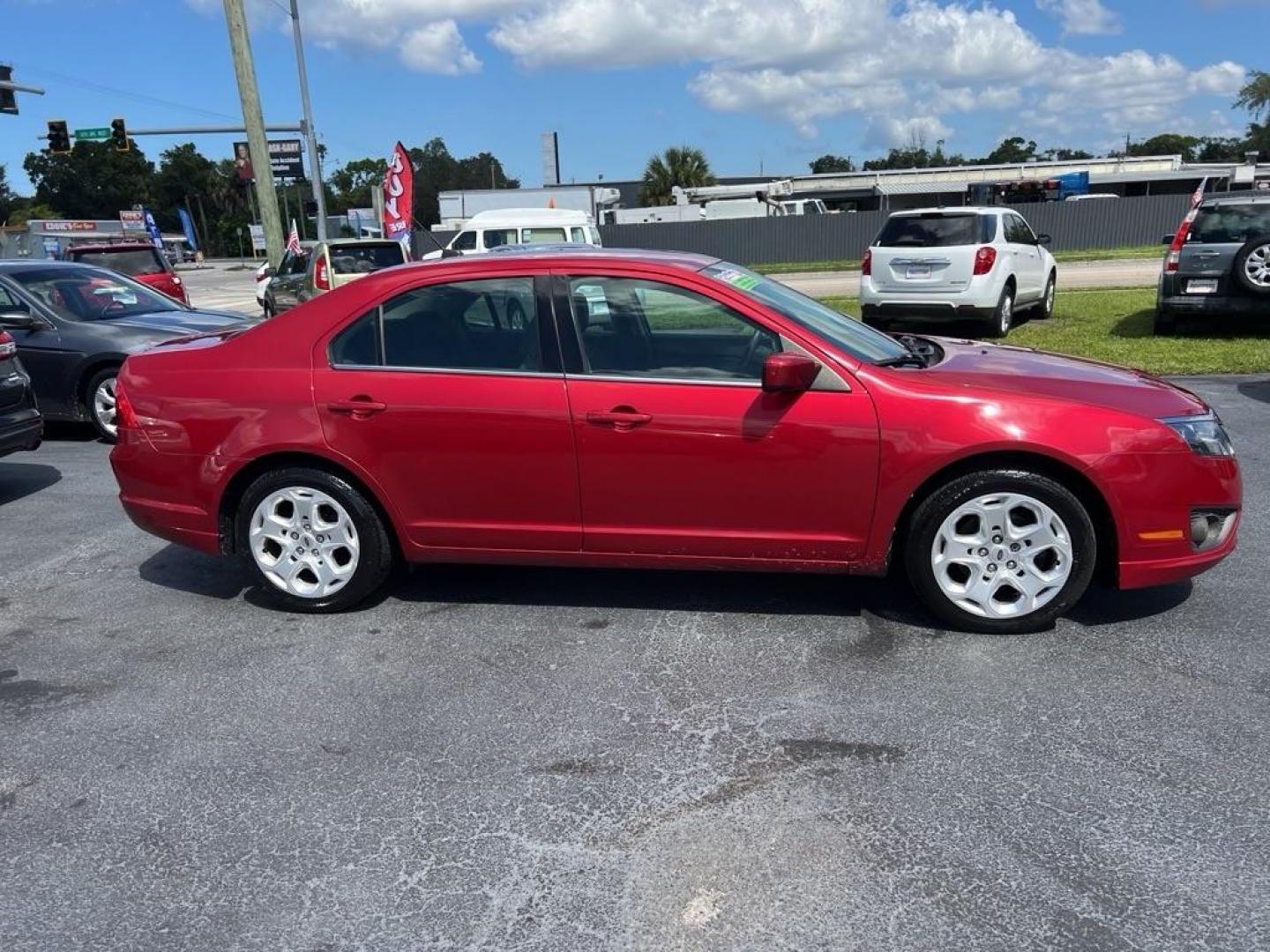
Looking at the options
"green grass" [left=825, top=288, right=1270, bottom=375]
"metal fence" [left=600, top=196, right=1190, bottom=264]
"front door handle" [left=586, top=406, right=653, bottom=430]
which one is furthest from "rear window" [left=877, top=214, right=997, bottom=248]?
"metal fence" [left=600, top=196, right=1190, bottom=264]

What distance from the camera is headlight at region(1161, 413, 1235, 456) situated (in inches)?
155

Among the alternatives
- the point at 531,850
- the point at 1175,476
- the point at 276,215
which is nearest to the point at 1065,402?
the point at 1175,476

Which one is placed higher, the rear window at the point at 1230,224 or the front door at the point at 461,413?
the rear window at the point at 1230,224

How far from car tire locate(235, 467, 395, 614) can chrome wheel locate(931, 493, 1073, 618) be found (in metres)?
2.42

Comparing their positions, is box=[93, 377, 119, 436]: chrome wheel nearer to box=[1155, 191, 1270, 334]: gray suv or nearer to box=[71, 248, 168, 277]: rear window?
box=[71, 248, 168, 277]: rear window

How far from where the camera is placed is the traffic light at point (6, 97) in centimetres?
2402

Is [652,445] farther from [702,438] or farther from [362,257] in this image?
[362,257]

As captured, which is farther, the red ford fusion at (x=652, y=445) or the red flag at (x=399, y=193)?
the red flag at (x=399, y=193)

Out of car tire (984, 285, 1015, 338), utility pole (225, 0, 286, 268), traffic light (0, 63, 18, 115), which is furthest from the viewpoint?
traffic light (0, 63, 18, 115)

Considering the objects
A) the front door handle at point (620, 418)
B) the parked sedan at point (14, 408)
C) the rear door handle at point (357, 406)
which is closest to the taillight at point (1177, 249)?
the front door handle at point (620, 418)

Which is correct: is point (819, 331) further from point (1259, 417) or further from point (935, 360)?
point (1259, 417)

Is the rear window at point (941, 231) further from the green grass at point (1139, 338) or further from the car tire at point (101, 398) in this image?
the car tire at point (101, 398)

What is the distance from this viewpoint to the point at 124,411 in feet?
15.3

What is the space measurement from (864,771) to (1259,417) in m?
6.45
